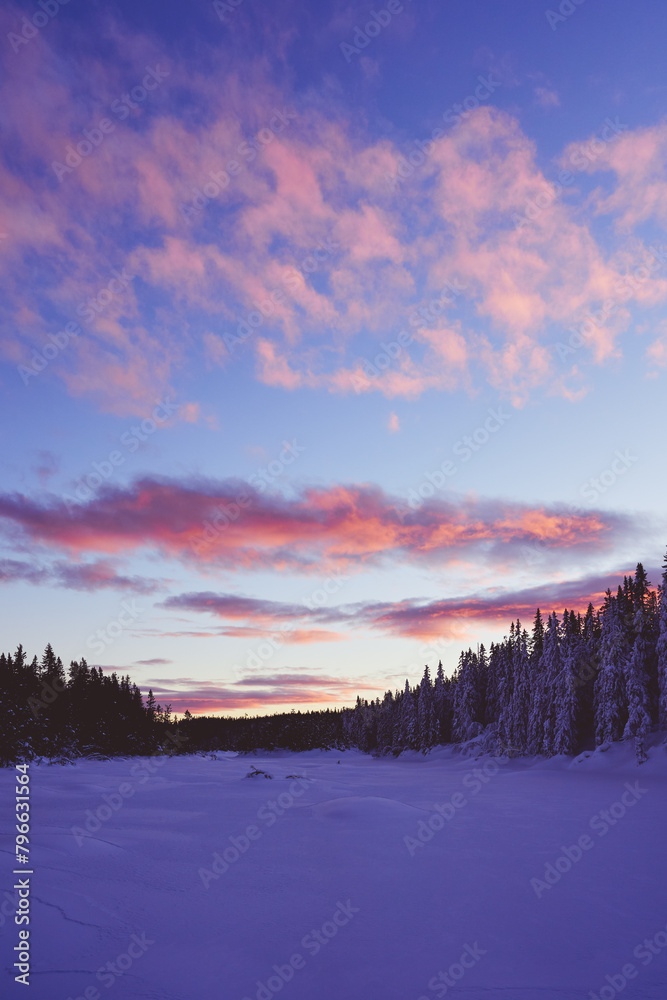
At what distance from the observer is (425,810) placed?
923 inches

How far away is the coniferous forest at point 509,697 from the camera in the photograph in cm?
4422

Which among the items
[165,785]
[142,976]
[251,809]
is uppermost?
[142,976]

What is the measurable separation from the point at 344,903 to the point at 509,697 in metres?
62.0

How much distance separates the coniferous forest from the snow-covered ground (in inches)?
924

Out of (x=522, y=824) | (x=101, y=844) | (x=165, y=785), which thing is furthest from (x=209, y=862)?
(x=165, y=785)

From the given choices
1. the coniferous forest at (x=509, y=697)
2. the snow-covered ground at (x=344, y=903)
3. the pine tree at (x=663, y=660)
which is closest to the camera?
the snow-covered ground at (x=344, y=903)

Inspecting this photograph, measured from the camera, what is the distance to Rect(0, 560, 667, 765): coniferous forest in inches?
1741

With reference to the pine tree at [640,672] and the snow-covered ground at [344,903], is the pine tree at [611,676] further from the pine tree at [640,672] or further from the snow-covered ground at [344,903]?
the snow-covered ground at [344,903]

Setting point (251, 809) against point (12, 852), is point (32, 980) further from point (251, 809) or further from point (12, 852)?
point (251, 809)

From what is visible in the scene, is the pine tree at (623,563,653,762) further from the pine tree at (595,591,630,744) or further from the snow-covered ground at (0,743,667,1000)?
the snow-covered ground at (0,743,667,1000)

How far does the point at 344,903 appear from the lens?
1206cm

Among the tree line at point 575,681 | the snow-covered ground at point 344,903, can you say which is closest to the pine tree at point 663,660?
the tree line at point 575,681

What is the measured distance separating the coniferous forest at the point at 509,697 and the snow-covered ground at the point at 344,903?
23462 millimetres

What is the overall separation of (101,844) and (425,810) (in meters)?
14.0
